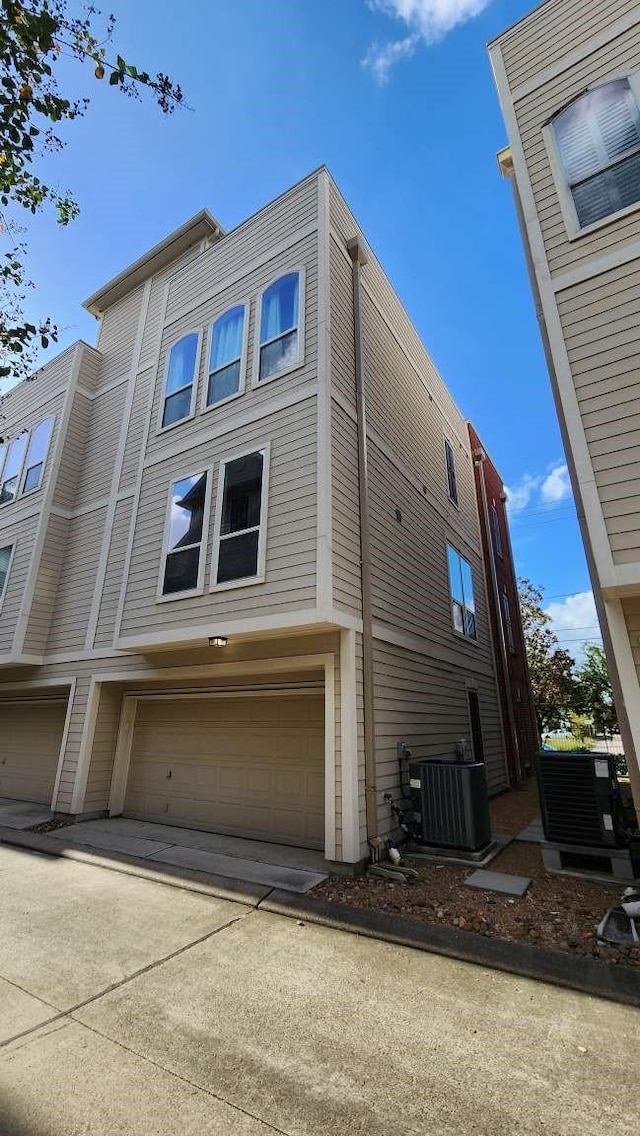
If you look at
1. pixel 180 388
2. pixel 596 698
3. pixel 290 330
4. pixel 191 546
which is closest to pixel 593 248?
pixel 290 330

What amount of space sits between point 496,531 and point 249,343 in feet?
35.5

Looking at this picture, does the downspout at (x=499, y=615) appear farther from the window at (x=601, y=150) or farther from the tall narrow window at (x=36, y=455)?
the tall narrow window at (x=36, y=455)

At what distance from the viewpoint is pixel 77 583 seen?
944cm

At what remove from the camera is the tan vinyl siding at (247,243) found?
743 centimetres

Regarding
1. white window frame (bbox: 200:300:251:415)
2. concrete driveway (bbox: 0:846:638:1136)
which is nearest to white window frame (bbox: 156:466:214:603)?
white window frame (bbox: 200:300:251:415)

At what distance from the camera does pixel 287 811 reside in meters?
6.62

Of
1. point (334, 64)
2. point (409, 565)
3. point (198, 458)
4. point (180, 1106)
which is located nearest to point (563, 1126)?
point (180, 1106)

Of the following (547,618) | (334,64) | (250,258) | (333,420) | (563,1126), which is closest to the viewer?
(563,1126)

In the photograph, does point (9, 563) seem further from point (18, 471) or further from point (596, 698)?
point (596, 698)

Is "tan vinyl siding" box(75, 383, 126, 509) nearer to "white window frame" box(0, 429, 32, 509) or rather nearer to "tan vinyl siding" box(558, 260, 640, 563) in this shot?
"white window frame" box(0, 429, 32, 509)

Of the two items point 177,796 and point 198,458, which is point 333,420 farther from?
point 177,796

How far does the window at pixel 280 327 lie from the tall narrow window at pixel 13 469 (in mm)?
7279

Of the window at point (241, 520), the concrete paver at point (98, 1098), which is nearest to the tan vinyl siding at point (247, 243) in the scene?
the window at point (241, 520)

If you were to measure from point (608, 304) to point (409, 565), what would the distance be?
4.52 m
